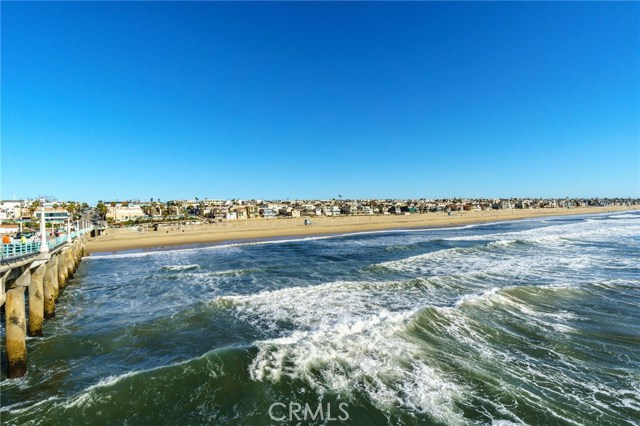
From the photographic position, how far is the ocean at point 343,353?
25.5 feet

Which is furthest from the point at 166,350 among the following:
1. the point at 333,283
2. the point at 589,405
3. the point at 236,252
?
the point at 236,252

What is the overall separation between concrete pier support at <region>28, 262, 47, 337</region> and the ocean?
1.81ft

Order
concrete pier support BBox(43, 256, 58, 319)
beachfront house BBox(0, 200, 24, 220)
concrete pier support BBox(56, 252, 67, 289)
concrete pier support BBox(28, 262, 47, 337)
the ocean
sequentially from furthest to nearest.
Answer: beachfront house BBox(0, 200, 24, 220), concrete pier support BBox(56, 252, 67, 289), concrete pier support BBox(43, 256, 58, 319), concrete pier support BBox(28, 262, 47, 337), the ocean

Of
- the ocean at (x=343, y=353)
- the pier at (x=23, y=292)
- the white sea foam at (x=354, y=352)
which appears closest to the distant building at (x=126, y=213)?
the ocean at (x=343, y=353)

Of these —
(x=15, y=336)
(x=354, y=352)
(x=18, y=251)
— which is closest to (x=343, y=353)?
(x=354, y=352)

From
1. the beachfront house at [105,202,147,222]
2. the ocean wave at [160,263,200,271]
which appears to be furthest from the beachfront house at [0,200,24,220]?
the ocean wave at [160,263,200,271]

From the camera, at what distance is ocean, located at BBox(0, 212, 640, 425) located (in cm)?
778

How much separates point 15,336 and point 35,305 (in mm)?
3734

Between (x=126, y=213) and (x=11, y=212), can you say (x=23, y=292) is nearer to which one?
(x=11, y=212)

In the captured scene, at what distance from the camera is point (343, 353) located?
1044 cm

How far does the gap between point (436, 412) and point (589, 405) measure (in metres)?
3.69

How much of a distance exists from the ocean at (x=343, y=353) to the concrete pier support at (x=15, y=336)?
1.46 ft

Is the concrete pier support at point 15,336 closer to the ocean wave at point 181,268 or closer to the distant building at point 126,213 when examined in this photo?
the ocean wave at point 181,268

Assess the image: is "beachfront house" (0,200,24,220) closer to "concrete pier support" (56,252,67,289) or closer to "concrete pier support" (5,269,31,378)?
"concrete pier support" (56,252,67,289)
